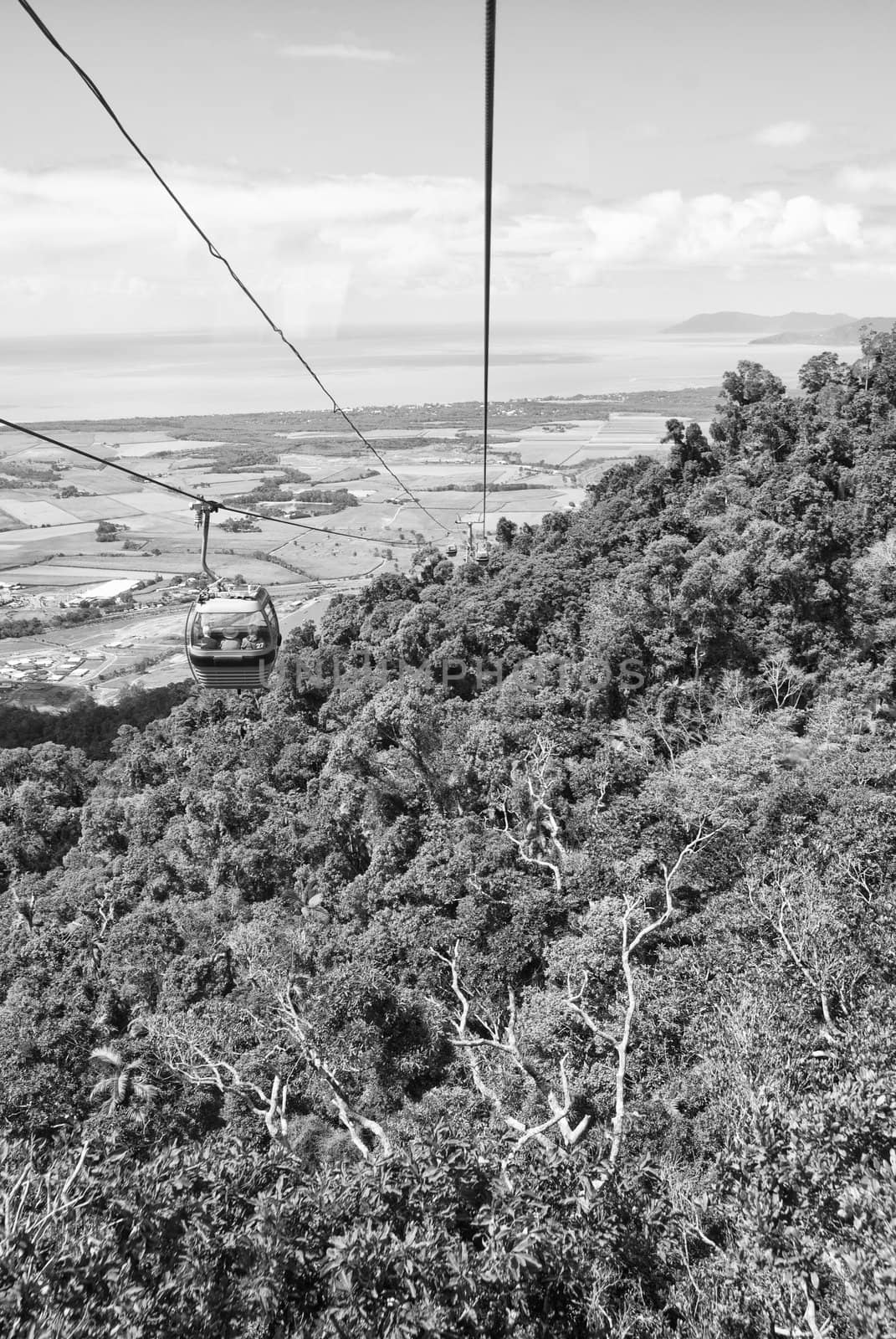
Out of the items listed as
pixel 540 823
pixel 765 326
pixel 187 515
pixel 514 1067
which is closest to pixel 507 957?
pixel 514 1067

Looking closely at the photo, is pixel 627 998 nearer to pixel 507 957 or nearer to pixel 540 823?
pixel 507 957

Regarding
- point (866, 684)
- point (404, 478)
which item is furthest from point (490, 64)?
point (404, 478)

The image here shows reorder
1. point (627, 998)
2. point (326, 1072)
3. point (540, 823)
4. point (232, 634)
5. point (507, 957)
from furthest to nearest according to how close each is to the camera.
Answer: point (540, 823) → point (507, 957) → point (627, 998) → point (232, 634) → point (326, 1072)

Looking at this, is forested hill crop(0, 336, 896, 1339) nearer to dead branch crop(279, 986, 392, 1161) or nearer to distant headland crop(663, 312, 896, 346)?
dead branch crop(279, 986, 392, 1161)

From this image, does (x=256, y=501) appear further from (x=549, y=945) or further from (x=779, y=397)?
(x=549, y=945)

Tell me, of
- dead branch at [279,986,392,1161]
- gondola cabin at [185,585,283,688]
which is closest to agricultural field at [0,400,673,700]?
gondola cabin at [185,585,283,688]

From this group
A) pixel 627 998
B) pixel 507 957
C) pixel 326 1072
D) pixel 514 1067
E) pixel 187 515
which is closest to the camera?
pixel 326 1072

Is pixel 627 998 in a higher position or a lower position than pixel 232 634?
lower

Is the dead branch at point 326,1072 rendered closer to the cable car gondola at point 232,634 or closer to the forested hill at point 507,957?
the forested hill at point 507,957

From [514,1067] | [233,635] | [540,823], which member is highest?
[233,635]
